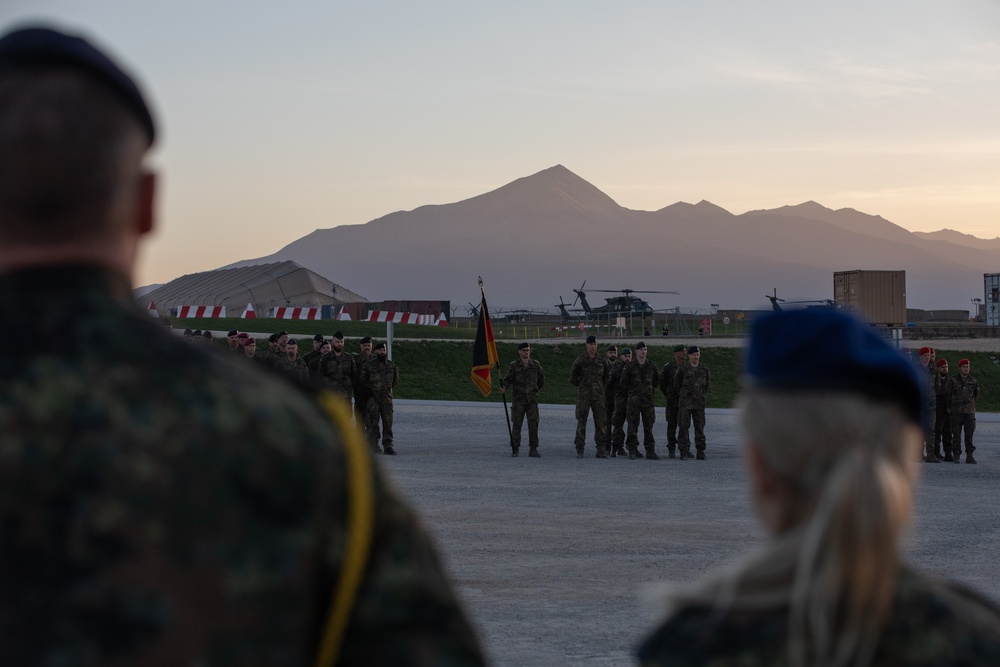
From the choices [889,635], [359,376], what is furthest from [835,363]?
[359,376]

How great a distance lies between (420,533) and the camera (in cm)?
152

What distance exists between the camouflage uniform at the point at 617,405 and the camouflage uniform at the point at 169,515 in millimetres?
18276

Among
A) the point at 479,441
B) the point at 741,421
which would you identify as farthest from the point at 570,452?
the point at 741,421

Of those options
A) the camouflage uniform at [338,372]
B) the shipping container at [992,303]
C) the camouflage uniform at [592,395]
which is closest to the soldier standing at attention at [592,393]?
the camouflage uniform at [592,395]

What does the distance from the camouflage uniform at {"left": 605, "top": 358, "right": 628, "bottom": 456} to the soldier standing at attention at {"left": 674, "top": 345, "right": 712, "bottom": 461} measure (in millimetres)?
931

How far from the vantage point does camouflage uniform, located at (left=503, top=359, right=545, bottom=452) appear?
19281 mm

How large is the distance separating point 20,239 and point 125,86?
25 centimetres

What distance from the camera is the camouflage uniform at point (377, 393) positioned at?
61.7 feet

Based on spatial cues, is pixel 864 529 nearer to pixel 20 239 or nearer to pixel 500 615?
pixel 20 239

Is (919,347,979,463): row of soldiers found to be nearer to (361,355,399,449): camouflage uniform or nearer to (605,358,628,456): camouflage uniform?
(605,358,628,456): camouflage uniform

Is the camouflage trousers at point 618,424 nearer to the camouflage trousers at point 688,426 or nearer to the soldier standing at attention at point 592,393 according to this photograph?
the soldier standing at attention at point 592,393

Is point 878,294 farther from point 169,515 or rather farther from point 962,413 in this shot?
point 169,515

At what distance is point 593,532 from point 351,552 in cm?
959

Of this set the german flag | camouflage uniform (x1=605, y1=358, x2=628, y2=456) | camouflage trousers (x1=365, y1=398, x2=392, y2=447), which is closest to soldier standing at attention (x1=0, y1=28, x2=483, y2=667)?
camouflage trousers (x1=365, y1=398, x2=392, y2=447)
